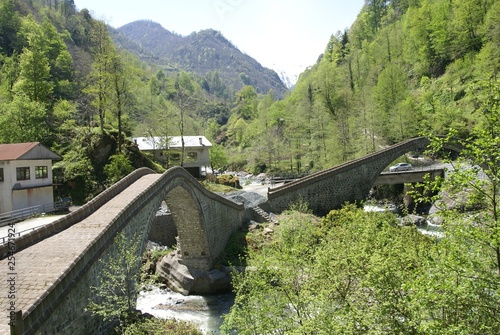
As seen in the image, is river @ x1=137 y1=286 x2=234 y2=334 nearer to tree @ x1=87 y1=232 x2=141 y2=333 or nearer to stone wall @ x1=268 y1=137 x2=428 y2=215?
tree @ x1=87 y1=232 x2=141 y2=333

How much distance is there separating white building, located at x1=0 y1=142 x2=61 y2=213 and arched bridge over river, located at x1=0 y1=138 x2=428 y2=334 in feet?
42.4

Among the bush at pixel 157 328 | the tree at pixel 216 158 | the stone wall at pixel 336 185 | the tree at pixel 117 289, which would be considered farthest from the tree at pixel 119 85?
the bush at pixel 157 328

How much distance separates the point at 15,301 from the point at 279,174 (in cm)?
4861

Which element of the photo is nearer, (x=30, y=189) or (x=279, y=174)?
(x=30, y=189)

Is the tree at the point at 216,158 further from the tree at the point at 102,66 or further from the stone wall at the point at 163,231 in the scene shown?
the stone wall at the point at 163,231

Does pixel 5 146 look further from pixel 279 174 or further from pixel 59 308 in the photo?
pixel 279 174

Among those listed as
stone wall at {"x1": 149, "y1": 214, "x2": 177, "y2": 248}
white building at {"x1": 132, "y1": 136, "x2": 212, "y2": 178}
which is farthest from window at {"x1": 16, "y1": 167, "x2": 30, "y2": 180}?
white building at {"x1": 132, "y1": 136, "x2": 212, "y2": 178}

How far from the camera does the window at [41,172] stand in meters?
28.7

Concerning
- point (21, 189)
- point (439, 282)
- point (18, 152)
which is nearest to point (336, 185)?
point (21, 189)

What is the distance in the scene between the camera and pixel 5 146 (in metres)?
28.5

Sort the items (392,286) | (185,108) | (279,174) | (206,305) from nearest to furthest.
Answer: (392,286)
(206,305)
(185,108)
(279,174)

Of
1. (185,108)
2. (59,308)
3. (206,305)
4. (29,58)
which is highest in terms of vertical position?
(29,58)

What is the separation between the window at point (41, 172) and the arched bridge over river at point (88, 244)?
45.0 ft

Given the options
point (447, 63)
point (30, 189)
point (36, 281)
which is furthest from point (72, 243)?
point (447, 63)
